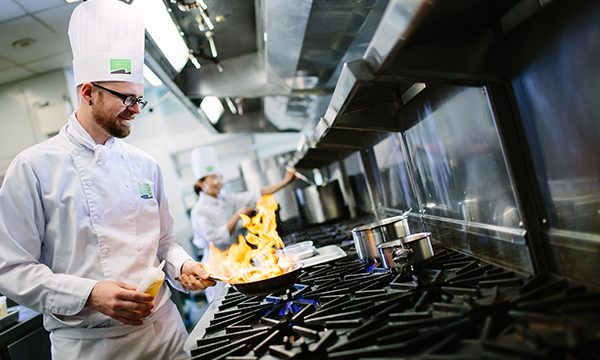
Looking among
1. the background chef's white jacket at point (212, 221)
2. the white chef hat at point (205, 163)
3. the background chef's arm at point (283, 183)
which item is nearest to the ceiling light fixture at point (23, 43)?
the white chef hat at point (205, 163)

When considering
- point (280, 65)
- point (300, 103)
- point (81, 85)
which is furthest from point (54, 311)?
point (300, 103)

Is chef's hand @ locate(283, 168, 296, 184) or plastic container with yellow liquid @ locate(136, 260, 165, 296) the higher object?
chef's hand @ locate(283, 168, 296, 184)

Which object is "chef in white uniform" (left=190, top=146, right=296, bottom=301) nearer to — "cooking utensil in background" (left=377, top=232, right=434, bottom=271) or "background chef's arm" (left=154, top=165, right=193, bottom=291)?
"background chef's arm" (left=154, top=165, right=193, bottom=291)

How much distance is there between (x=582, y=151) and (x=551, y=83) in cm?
18

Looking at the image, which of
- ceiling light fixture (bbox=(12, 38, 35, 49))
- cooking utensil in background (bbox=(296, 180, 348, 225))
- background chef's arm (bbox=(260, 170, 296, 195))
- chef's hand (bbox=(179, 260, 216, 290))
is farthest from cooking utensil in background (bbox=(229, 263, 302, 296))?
ceiling light fixture (bbox=(12, 38, 35, 49))

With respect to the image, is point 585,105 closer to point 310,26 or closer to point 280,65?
point 310,26

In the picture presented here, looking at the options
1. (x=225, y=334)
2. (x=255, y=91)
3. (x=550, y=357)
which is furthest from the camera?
(x=255, y=91)

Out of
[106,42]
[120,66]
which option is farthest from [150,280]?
[106,42]

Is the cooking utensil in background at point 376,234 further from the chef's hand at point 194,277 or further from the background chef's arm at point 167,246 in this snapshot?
the background chef's arm at point 167,246

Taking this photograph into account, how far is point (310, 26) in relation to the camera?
88.7 inches

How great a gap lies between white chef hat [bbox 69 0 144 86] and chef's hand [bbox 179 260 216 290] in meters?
0.87

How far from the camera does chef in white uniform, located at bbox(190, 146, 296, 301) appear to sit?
14.8ft

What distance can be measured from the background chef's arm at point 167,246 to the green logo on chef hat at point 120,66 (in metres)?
0.52

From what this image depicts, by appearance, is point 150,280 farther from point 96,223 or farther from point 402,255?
point 402,255
